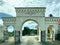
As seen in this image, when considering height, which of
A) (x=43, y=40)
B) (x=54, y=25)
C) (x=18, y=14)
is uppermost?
(x=18, y=14)

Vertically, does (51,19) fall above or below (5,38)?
above

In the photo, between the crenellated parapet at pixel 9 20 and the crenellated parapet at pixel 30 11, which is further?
the crenellated parapet at pixel 9 20

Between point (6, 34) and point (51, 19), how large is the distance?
7.75 m

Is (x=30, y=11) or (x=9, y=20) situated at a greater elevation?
(x=30, y=11)

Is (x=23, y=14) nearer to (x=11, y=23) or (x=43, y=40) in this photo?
(x=11, y=23)

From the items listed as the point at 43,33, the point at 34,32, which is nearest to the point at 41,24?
the point at 43,33

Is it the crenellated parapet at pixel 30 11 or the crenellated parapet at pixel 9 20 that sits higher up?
the crenellated parapet at pixel 30 11

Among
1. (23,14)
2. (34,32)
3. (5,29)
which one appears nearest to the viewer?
(23,14)

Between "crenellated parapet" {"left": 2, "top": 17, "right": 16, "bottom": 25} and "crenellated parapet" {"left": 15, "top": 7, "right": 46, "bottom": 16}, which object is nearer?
"crenellated parapet" {"left": 15, "top": 7, "right": 46, "bottom": 16}

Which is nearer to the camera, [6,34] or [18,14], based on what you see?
[18,14]

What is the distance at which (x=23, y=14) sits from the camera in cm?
2702

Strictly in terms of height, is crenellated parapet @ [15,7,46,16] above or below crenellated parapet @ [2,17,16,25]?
above

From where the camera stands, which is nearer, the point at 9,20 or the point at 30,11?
the point at 30,11

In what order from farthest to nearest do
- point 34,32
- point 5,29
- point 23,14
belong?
point 34,32 < point 5,29 < point 23,14
